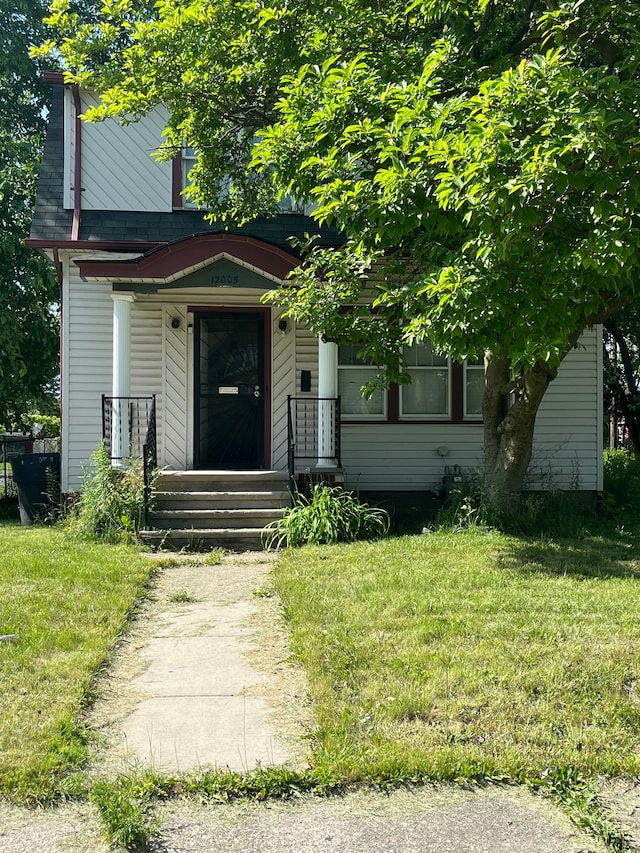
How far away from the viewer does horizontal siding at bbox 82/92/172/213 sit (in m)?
10.9

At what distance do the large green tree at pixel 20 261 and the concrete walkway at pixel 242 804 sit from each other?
9793 mm

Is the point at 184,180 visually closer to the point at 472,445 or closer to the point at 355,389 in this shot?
the point at 355,389

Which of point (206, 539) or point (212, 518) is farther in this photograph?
point (212, 518)

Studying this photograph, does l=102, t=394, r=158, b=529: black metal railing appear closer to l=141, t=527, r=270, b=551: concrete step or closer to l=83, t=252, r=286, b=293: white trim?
l=141, t=527, r=270, b=551: concrete step

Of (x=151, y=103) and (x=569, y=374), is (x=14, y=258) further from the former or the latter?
(x=569, y=374)

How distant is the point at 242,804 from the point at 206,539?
5.70 meters

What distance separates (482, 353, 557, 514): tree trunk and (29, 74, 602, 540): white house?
205 centimetres

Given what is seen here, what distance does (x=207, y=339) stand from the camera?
1091cm

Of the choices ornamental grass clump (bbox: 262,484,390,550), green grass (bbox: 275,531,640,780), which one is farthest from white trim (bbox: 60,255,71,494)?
green grass (bbox: 275,531,640,780)

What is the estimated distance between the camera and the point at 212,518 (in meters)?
8.97

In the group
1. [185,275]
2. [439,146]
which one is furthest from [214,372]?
[439,146]

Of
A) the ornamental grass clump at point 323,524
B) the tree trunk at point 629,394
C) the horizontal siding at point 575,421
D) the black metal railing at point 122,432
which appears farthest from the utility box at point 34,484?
the tree trunk at point 629,394

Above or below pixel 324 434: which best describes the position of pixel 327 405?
above

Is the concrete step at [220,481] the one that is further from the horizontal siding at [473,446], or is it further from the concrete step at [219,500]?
the horizontal siding at [473,446]
